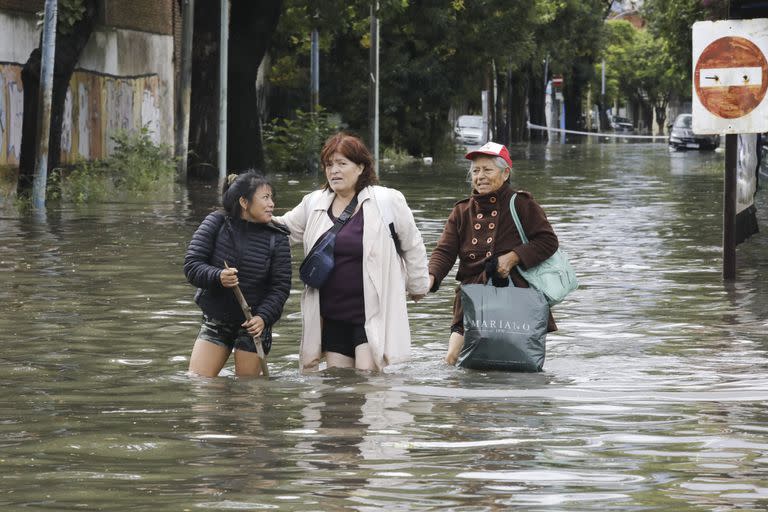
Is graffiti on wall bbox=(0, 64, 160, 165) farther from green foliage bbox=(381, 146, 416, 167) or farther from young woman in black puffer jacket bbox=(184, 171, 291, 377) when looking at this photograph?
young woman in black puffer jacket bbox=(184, 171, 291, 377)

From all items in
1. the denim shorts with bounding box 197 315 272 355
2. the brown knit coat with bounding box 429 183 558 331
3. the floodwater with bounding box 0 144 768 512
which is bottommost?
the floodwater with bounding box 0 144 768 512

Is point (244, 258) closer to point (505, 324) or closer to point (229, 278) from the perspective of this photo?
point (229, 278)

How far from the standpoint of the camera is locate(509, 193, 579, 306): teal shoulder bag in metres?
9.15

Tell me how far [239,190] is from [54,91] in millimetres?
17517

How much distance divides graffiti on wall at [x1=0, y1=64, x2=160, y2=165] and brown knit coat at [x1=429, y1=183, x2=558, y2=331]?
748 inches

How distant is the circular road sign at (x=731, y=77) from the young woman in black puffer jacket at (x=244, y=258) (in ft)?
19.7

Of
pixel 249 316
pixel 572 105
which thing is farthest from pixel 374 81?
pixel 572 105

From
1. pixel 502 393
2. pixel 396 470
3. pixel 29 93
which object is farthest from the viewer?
pixel 29 93

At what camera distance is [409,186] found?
3325cm

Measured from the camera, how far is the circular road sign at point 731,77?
44.8ft

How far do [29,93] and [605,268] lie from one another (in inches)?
444

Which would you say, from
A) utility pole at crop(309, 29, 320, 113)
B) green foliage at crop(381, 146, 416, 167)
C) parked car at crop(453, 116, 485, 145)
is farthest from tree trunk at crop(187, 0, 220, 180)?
parked car at crop(453, 116, 485, 145)

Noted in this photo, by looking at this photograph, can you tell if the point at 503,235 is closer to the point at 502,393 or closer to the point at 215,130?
the point at 502,393

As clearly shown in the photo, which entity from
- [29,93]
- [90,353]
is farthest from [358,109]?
[90,353]
